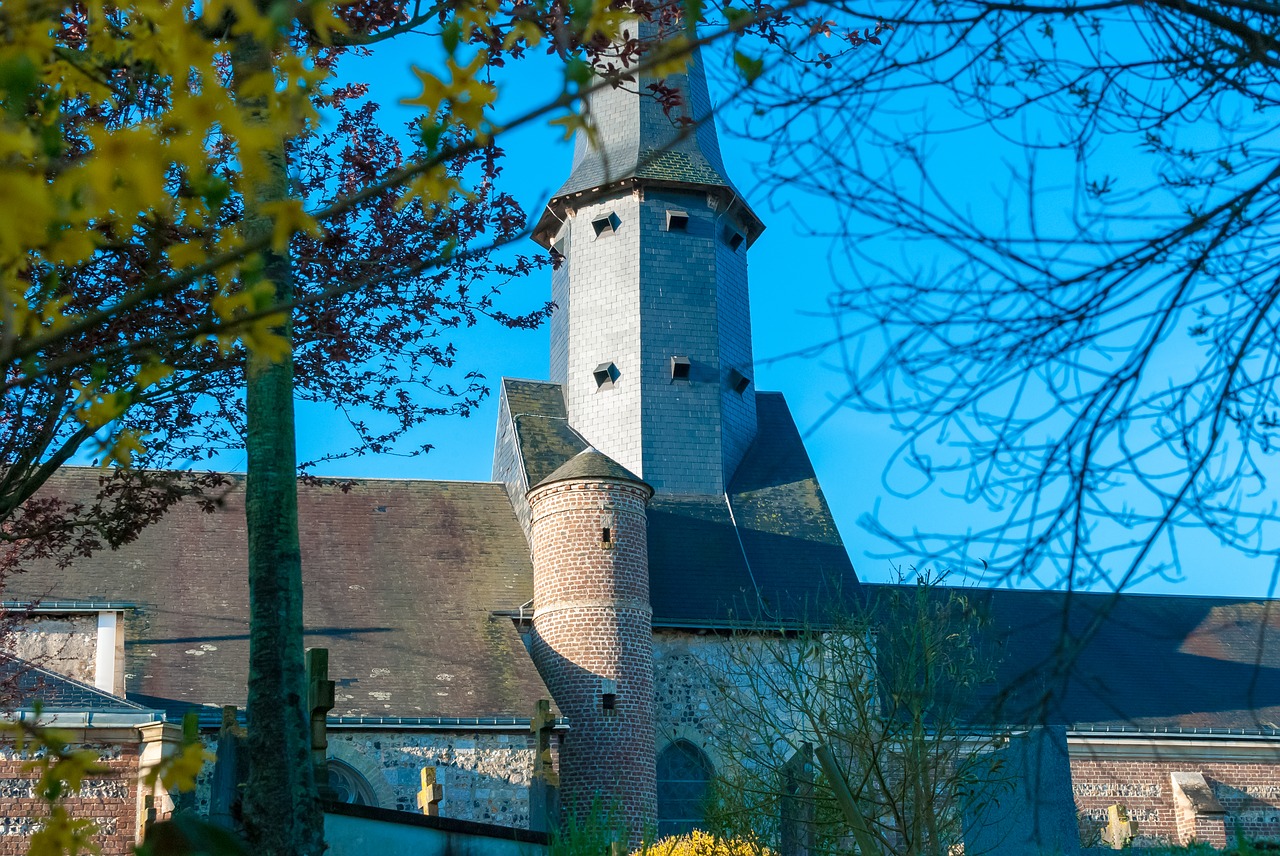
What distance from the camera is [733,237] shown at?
2547 centimetres

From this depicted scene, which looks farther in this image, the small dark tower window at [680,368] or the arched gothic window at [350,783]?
the small dark tower window at [680,368]

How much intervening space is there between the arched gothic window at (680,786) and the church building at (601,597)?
0.03 m

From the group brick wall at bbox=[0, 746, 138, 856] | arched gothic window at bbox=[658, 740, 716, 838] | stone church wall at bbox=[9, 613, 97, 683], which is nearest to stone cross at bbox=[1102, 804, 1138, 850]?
arched gothic window at bbox=[658, 740, 716, 838]

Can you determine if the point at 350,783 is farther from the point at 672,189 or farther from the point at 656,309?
the point at 672,189

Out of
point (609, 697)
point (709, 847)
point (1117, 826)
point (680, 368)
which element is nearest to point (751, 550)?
point (680, 368)

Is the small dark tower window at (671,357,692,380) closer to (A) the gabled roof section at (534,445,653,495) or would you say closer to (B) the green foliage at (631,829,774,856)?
(A) the gabled roof section at (534,445,653,495)

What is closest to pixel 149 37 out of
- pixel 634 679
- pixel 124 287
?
pixel 124 287

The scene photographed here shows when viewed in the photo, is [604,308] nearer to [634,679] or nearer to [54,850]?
[634,679]

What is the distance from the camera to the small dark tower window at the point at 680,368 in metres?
23.4

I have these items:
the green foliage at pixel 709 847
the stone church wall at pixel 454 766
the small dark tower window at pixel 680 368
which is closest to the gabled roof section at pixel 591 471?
the small dark tower window at pixel 680 368

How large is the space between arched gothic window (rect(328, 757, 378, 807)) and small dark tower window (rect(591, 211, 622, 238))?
10783 mm

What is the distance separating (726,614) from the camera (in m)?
21.5

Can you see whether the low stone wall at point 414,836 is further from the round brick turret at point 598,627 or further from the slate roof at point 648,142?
the slate roof at point 648,142

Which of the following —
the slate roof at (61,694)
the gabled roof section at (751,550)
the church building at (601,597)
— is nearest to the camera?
the slate roof at (61,694)
